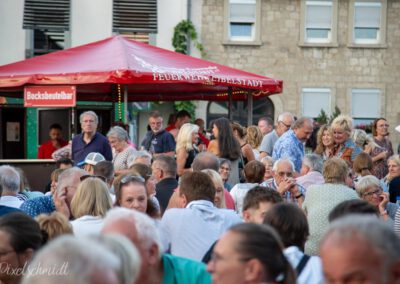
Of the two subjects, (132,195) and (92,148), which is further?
(92,148)

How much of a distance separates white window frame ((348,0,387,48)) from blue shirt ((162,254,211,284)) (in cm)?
2624

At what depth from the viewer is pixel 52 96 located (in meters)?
15.6

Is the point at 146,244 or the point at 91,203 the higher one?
the point at 146,244

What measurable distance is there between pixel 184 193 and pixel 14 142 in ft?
57.9

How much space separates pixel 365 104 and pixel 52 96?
1746cm

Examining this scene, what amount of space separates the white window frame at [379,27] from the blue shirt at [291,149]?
17810mm

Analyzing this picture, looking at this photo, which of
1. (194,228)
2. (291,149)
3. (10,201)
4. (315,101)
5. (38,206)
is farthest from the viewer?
(315,101)

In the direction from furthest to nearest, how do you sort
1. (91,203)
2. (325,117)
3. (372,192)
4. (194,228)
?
(325,117) < (372,192) < (194,228) < (91,203)

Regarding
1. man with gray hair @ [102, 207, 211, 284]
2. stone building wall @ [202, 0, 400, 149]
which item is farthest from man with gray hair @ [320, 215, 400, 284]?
stone building wall @ [202, 0, 400, 149]

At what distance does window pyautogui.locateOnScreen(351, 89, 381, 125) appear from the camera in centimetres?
3131

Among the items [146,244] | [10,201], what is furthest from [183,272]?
[10,201]

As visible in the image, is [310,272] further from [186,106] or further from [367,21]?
[367,21]

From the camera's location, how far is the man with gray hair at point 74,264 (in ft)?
10.8

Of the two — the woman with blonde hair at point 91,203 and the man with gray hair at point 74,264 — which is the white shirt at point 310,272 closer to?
the woman with blonde hair at point 91,203
